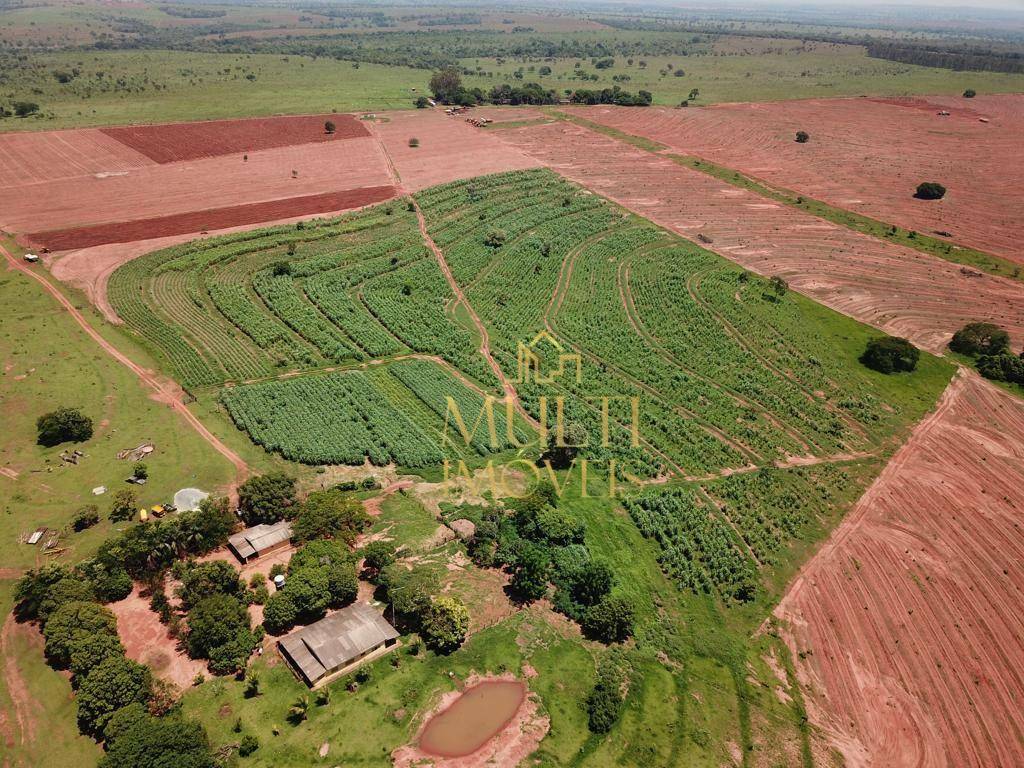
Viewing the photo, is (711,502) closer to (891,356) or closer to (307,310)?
(891,356)

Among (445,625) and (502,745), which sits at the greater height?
(445,625)

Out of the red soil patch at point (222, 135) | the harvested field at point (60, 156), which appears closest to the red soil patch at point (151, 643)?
the harvested field at point (60, 156)

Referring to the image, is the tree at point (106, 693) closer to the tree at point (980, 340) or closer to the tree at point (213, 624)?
the tree at point (213, 624)

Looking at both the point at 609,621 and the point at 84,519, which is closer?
the point at 609,621

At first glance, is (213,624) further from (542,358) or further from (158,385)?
(542,358)

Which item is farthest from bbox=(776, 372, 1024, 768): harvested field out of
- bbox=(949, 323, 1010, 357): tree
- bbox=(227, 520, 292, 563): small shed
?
bbox=(227, 520, 292, 563): small shed

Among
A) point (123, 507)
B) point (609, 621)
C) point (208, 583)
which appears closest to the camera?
point (208, 583)

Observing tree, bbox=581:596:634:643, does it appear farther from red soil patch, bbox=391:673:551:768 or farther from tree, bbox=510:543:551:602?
red soil patch, bbox=391:673:551:768

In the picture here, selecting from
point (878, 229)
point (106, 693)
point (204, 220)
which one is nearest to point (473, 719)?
point (106, 693)
